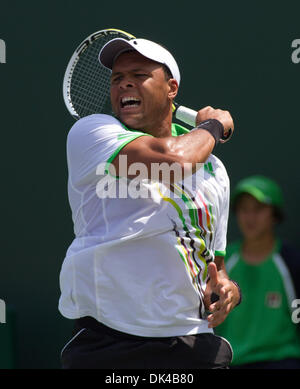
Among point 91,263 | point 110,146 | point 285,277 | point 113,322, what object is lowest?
point 285,277

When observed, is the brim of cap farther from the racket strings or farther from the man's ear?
the racket strings

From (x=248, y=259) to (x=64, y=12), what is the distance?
188 centimetres

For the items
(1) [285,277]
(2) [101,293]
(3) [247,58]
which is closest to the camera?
(2) [101,293]

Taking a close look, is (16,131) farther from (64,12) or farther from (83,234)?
(83,234)

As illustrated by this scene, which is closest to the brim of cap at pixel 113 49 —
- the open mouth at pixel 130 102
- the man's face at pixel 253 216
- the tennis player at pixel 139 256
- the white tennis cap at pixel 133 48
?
the white tennis cap at pixel 133 48

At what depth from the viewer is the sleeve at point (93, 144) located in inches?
104

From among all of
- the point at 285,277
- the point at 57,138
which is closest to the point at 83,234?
the point at 285,277

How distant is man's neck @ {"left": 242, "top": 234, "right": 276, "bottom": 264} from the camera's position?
454 centimetres

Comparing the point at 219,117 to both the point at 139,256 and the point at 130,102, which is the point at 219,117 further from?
the point at 139,256

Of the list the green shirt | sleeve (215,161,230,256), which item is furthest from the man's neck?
sleeve (215,161,230,256)

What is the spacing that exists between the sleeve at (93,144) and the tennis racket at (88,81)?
19.3 inches

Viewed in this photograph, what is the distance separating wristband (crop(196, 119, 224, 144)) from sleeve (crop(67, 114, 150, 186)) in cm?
23

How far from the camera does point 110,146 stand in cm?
265

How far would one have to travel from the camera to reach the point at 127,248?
8.66 ft
